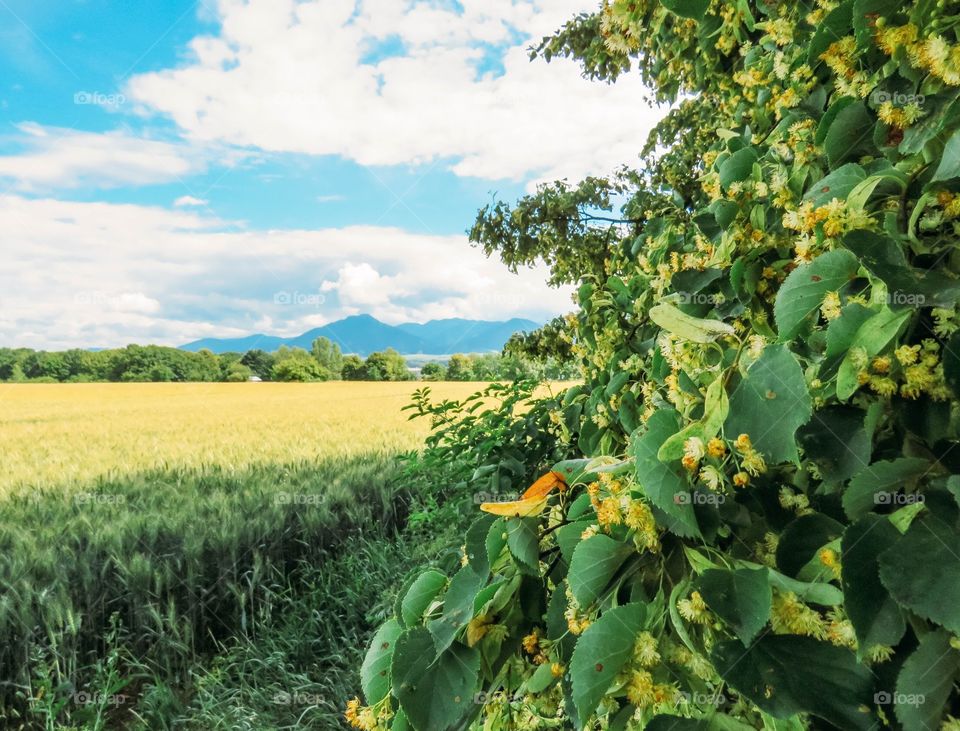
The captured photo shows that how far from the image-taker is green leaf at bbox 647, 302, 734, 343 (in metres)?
0.66

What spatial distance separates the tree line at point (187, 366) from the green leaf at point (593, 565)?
26.1m

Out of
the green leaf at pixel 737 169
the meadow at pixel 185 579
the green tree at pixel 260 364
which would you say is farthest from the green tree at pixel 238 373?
the green leaf at pixel 737 169

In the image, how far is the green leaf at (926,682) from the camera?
492mm

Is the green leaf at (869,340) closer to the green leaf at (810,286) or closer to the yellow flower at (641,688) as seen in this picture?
the green leaf at (810,286)

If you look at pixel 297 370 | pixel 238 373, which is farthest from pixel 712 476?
pixel 238 373

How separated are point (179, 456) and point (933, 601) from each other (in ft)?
21.6

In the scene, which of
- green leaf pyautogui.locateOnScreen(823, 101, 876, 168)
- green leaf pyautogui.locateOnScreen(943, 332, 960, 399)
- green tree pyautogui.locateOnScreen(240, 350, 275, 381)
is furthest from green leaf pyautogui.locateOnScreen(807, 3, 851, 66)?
green tree pyautogui.locateOnScreen(240, 350, 275, 381)

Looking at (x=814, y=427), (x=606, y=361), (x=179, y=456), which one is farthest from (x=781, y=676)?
(x=179, y=456)

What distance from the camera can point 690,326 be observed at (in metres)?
0.69

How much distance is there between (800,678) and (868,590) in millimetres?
93

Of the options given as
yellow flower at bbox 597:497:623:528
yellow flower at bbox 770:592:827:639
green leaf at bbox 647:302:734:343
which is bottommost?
yellow flower at bbox 770:592:827:639

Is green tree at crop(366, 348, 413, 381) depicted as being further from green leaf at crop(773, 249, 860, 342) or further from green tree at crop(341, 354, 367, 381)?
green leaf at crop(773, 249, 860, 342)

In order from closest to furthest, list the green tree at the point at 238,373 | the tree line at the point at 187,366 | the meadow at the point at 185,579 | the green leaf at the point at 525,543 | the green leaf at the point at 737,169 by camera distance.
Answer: the green leaf at the point at 525,543 → the green leaf at the point at 737,169 → the meadow at the point at 185,579 → the tree line at the point at 187,366 → the green tree at the point at 238,373

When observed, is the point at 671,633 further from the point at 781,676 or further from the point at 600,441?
the point at 600,441
